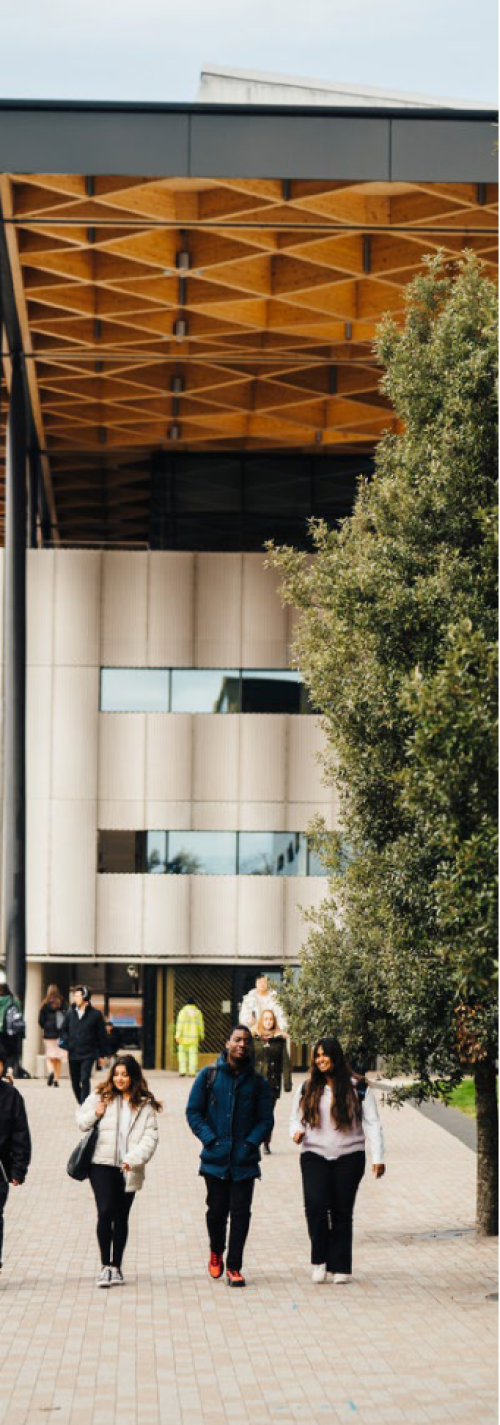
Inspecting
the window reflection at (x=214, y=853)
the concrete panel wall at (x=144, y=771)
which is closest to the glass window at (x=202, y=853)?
the window reflection at (x=214, y=853)

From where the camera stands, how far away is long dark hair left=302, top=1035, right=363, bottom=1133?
10875 millimetres

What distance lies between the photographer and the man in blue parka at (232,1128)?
10758mm

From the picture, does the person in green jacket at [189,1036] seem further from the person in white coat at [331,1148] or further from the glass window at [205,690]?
the person in white coat at [331,1148]

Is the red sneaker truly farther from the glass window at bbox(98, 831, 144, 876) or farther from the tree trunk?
the glass window at bbox(98, 831, 144, 876)

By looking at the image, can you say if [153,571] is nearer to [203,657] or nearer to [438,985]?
[203,657]

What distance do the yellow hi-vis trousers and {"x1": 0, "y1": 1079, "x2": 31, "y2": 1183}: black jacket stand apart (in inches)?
741

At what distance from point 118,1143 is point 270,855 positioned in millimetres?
21213

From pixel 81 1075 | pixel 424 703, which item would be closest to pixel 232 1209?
pixel 424 703

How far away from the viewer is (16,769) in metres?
30.6

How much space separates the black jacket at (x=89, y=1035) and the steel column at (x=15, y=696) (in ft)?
31.3

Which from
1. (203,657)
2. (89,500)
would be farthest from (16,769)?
(89,500)

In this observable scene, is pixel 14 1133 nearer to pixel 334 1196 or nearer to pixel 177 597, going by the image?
pixel 334 1196

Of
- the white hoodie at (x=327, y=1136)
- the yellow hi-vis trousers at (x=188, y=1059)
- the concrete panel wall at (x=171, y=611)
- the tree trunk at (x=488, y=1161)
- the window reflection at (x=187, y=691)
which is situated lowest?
the yellow hi-vis trousers at (x=188, y=1059)

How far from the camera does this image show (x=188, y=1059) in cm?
3002
